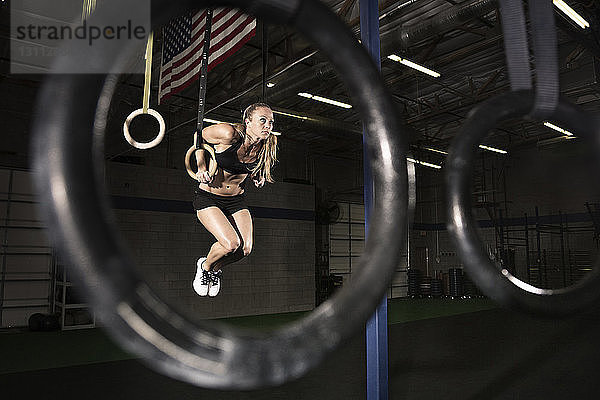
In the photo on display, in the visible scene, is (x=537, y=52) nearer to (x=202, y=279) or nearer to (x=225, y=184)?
(x=225, y=184)

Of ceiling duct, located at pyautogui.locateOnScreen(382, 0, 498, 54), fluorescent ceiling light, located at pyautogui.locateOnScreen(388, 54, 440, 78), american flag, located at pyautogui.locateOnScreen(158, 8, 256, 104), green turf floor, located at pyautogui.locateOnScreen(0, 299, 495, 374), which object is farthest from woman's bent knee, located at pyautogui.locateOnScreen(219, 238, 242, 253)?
fluorescent ceiling light, located at pyautogui.locateOnScreen(388, 54, 440, 78)

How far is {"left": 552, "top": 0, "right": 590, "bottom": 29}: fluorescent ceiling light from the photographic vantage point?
513 cm

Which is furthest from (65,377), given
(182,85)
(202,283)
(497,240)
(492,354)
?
(497,240)

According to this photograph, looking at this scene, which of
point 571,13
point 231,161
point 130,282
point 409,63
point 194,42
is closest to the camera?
point 130,282

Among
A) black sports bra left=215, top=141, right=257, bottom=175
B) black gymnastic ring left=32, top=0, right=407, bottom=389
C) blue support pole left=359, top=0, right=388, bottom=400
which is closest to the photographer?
black gymnastic ring left=32, top=0, right=407, bottom=389

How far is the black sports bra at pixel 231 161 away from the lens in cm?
264

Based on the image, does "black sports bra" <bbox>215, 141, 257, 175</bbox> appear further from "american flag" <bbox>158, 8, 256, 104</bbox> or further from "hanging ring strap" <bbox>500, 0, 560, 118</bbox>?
"hanging ring strap" <bbox>500, 0, 560, 118</bbox>

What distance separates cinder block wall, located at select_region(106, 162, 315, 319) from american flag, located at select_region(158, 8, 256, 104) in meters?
3.93

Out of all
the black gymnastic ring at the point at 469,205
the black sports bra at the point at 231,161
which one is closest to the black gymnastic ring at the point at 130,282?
the black gymnastic ring at the point at 469,205

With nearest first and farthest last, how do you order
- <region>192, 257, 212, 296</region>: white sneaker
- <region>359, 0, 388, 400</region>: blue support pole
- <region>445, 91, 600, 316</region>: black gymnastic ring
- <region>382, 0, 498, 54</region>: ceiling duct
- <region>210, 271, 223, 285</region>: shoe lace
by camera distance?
<region>445, 91, 600, 316</region>: black gymnastic ring < <region>359, 0, 388, 400</region>: blue support pole < <region>192, 257, 212, 296</region>: white sneaker < <region>210, 271, 223, 285</region>: shoe lace < <region>382, 0, 498, 54</region>: ceiling duct

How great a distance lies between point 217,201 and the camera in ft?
8.94

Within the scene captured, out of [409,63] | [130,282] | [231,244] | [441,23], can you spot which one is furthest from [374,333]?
[409,63]

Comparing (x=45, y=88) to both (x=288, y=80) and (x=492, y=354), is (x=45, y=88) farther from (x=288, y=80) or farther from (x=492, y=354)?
(x=288, y=80)

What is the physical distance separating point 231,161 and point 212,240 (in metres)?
6.04
